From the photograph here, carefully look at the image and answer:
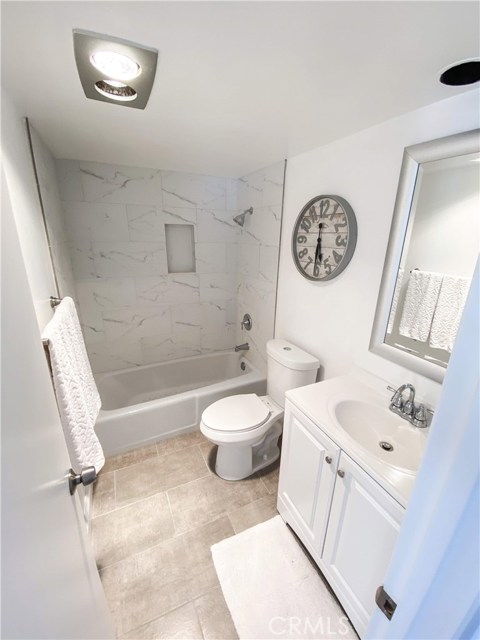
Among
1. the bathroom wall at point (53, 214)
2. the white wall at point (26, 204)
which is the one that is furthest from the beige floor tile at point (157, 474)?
the bathroom wall at point (53, 214)

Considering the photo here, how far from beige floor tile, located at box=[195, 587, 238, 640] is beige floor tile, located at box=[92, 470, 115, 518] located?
0.76 metres

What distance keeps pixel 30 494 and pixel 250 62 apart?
1.31 meters

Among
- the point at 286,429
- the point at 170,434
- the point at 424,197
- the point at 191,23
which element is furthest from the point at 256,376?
the point at 191,23

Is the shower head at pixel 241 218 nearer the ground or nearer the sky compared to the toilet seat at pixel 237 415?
nearer the sky

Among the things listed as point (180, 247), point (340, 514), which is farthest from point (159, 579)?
point (180, 247)

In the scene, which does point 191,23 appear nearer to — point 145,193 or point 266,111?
point 266,111

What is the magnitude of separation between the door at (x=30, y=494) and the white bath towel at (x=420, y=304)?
1425 mm

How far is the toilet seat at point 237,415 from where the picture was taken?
1650mm

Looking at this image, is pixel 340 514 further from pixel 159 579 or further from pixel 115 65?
pixel 115 65

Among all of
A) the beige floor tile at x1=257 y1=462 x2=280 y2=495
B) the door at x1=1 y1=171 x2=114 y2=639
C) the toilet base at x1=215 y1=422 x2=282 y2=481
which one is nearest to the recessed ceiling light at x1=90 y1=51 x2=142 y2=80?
the door at x1=1 y1=171 x2=114 y2=639

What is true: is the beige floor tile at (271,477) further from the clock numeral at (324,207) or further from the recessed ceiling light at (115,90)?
the recessed ceiling light at (115,90)

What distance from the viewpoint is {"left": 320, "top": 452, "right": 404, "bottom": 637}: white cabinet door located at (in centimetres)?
90

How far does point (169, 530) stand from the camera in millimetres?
1487

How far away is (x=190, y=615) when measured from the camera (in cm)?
116
